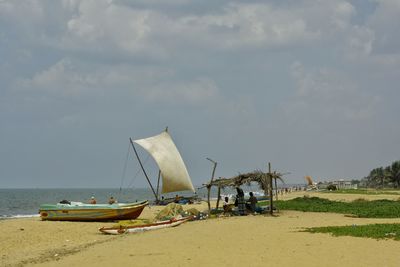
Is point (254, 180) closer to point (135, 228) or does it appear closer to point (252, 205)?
point (252, 205)

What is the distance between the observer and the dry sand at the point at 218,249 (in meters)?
12.8

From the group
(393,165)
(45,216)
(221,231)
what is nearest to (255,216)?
(221,231)

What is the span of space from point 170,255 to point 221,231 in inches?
211

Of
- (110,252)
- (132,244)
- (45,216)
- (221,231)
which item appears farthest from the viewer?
(45,216)

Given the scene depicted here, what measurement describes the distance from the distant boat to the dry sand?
23.8 ft

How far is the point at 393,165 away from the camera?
298 ft

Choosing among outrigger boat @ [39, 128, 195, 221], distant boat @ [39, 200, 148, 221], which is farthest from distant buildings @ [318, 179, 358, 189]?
distant boat @ [39, 200, 148, 221]

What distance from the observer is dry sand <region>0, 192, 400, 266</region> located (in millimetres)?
12836

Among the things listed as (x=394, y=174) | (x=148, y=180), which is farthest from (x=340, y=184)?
A: (x=148, y=180)

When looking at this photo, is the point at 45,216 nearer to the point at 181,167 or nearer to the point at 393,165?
the point at 181,167

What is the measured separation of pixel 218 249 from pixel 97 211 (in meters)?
16.6

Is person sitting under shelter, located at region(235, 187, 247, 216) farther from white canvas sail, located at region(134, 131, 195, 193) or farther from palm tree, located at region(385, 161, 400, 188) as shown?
palm tree, located at region(385, 161, 400, 188)

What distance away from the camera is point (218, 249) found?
585 inches

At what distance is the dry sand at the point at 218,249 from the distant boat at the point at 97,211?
286 inches
